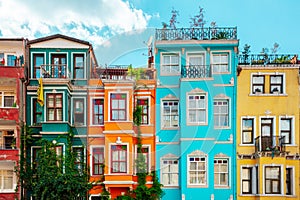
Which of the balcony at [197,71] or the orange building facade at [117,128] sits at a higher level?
the balcony at [197,71]

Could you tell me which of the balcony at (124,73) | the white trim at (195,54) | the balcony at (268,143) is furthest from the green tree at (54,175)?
the balcony at (268,143)

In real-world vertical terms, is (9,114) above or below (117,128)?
above

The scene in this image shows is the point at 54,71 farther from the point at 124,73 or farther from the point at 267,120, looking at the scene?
the point at 267,120

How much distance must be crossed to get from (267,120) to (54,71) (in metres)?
10.6

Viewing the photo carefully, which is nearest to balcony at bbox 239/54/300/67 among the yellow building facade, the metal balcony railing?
the yellow building facade

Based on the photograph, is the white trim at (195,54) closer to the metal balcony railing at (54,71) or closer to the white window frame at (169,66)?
the white window frame at (169,66)

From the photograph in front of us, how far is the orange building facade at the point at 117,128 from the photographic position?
20.3m

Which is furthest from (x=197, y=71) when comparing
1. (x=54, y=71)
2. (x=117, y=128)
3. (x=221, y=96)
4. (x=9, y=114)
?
A: (x=9, y=114)

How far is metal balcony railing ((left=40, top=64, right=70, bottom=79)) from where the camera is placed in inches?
819

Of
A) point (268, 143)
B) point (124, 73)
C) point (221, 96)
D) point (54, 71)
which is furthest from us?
point (124, 73)

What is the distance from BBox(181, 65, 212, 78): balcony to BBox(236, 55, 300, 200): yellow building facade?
1.54 m

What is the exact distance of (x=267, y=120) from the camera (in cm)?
2070

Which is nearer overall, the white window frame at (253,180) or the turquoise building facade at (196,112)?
the white window frame at (253,180)

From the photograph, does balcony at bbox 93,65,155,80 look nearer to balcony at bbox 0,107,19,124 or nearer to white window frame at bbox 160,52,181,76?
white window frame at bbox 160,52,181,76
